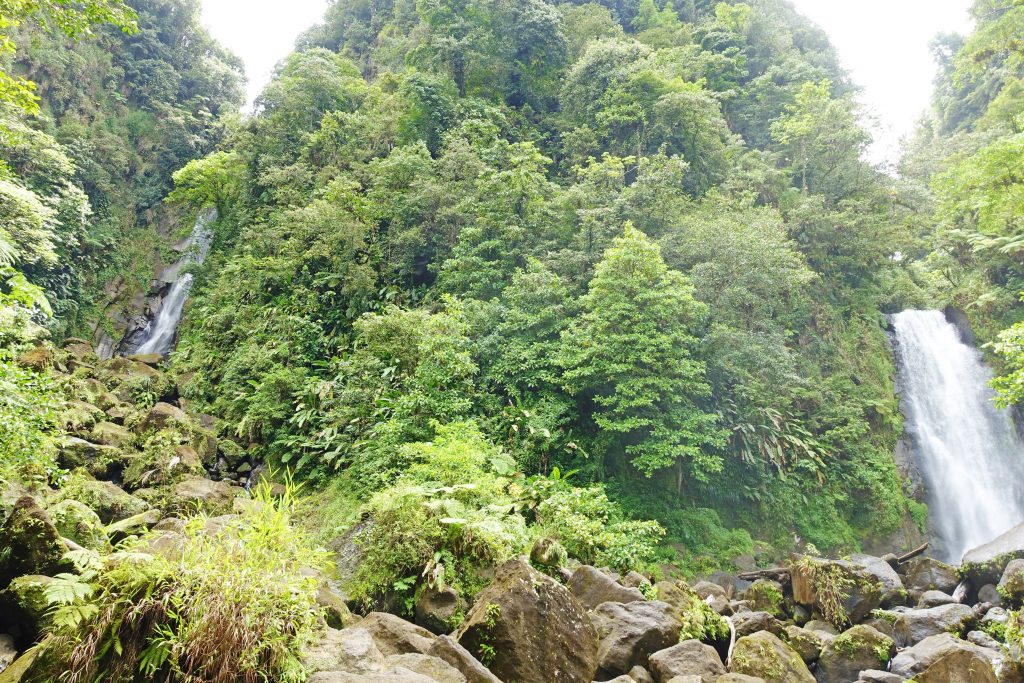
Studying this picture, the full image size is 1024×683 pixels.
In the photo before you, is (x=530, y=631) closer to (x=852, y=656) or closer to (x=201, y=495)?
(x=852, y=656)

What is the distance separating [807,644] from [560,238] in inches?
438

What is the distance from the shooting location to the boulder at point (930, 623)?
24.8 feet

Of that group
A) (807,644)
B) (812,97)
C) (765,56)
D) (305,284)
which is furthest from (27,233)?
(765,56)

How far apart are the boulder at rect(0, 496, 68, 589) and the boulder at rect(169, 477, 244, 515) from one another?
454 cm

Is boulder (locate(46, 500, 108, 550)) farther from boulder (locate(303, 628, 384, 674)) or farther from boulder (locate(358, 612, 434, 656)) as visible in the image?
boulder (locate(303, 628, 384, 674))

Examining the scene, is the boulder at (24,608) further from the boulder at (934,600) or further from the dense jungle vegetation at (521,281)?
the boulder at (934,600)

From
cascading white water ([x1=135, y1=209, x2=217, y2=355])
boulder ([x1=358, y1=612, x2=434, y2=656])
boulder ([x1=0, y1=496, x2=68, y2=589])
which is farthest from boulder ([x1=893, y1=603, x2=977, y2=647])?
cascading white water ([x1=135, y1=209, x2=217, y2=355])

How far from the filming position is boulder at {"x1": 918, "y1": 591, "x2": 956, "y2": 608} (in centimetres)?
887

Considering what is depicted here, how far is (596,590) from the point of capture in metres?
6.31

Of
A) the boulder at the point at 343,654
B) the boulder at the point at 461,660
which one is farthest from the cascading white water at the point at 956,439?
the boulder at the point at 343,654

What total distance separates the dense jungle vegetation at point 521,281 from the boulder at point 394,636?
3.90 ft

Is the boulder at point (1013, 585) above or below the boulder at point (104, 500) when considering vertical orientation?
above

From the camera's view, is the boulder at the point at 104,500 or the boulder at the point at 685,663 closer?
the boulder at the point at 685,663

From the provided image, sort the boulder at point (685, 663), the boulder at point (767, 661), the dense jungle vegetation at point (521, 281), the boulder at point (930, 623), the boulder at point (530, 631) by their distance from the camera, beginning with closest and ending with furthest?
the boulder at point (530, 631), the boulder at point (685, 663), the boulder at point (767, 661), the boulder at point (930, 623), the dense jungle vegetation at point (521, 281)
